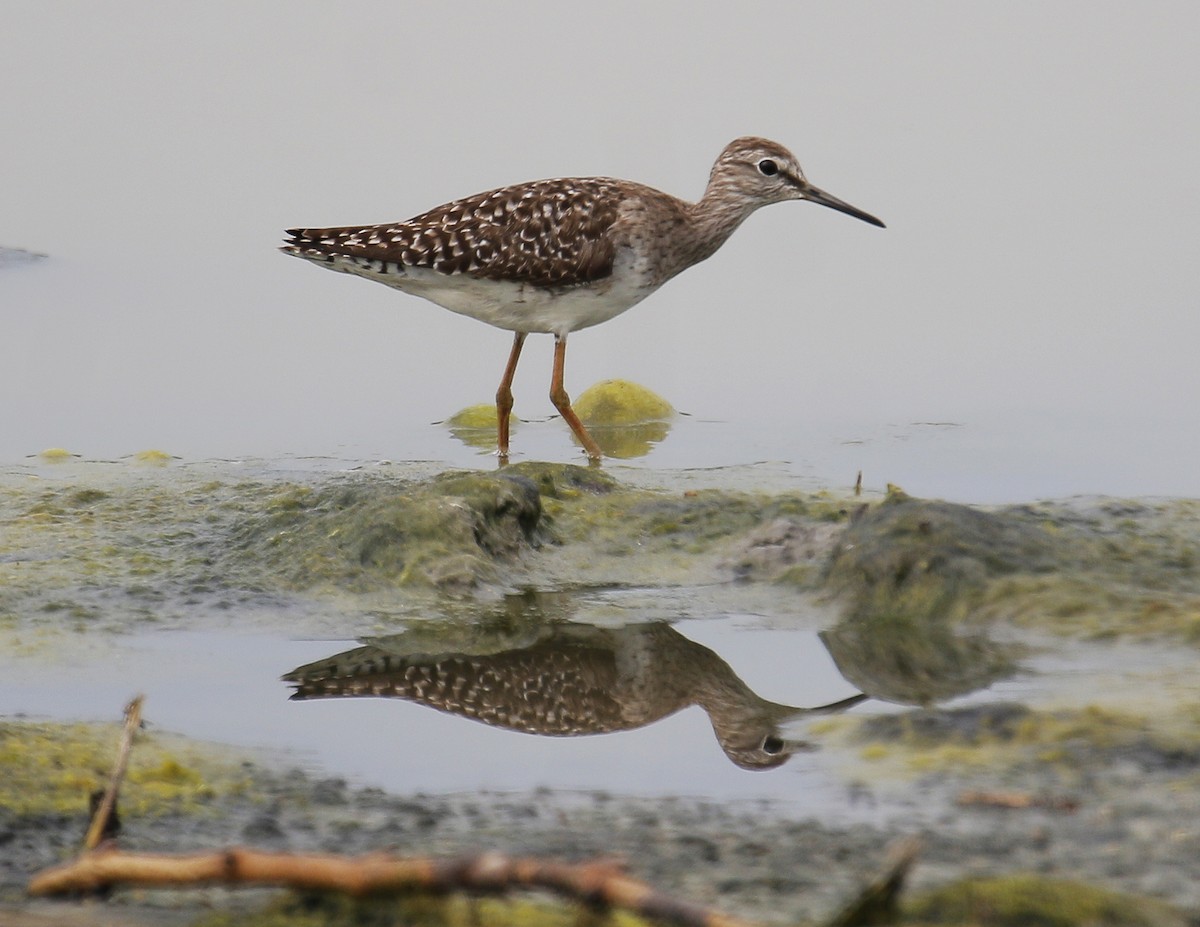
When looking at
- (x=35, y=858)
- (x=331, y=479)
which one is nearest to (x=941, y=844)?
(x=35, y=858)

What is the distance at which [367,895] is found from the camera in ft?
8.18

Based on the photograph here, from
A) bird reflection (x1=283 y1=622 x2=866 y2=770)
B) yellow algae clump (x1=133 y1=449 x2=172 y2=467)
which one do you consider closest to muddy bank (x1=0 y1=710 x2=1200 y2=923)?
bird reflection (x1=283 y1=622 x2=866 y2=770)

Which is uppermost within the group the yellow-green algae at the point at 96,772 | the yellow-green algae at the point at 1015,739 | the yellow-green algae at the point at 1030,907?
the yellow-green algae at the point at 1015,739

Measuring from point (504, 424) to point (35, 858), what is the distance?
516cm

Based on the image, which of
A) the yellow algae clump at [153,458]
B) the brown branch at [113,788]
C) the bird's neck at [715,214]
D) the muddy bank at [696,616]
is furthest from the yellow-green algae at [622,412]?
the brown branch at [113,788]

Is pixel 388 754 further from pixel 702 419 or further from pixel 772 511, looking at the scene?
pixel 702 419

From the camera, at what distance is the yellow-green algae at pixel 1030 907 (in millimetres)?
2590

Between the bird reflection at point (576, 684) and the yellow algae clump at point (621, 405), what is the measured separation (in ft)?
12.7

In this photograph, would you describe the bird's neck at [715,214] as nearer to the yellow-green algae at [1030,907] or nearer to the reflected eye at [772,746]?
the reflected eye at [772,746]

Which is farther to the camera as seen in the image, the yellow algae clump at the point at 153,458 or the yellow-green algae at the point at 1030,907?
the yellow algae clump at the point at 153,458

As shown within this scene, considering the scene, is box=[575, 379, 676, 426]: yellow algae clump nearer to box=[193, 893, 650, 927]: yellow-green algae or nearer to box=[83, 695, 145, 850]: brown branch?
box=[83, 695, 145, 850]: brown branch

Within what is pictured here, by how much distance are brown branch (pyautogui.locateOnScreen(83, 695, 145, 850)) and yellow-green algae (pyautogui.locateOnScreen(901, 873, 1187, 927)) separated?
141 cm

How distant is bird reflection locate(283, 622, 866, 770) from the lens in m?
4.14

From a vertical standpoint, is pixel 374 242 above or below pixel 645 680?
above
